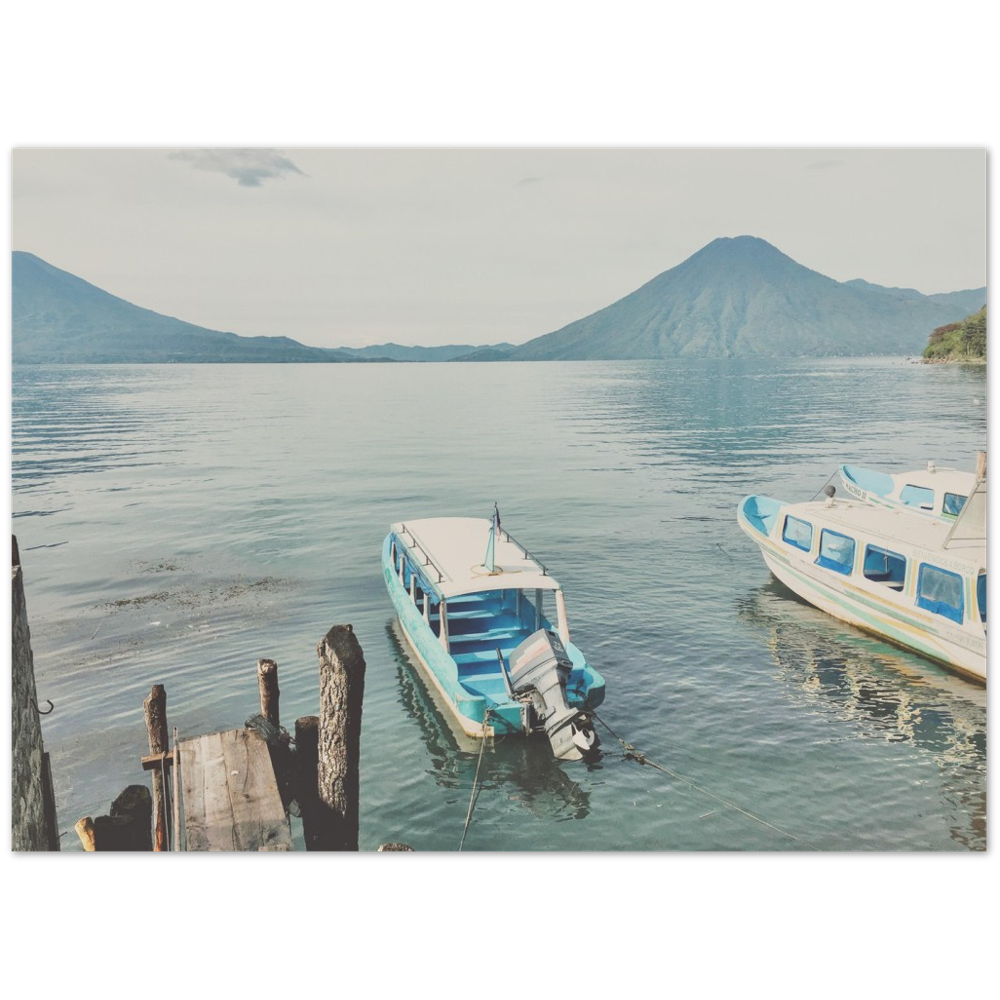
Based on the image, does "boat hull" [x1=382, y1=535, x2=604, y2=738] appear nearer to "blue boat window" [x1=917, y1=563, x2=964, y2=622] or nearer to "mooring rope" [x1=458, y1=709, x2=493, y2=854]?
"mooring rope" [x1=458, y1=709, x2=493, y2=854]

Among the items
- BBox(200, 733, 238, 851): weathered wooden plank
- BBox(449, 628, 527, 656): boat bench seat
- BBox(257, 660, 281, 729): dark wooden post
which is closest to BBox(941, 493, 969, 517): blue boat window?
BBox(449, 628, 527, 656): boat bench seat

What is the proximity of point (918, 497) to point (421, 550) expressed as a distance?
11693 millimetres

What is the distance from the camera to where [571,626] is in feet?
49.5

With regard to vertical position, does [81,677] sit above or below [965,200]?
below

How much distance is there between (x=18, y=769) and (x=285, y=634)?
28.5 feet

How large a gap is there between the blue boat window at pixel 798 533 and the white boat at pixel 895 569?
0.02 m

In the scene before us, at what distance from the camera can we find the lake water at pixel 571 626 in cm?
936

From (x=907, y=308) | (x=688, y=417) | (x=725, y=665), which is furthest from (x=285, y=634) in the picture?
(x=907, y=308)

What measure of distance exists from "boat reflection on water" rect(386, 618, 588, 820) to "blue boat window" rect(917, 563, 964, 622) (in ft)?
20.0

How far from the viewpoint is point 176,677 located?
42.8 feet

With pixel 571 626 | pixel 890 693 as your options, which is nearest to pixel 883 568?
pixel 890 693

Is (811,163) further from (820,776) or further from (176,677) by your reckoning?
(176,677)

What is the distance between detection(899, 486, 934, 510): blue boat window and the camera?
61.6 feet

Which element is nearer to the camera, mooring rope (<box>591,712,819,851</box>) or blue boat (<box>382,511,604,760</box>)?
mooring rope (<box>591,712,819,851</box>)
